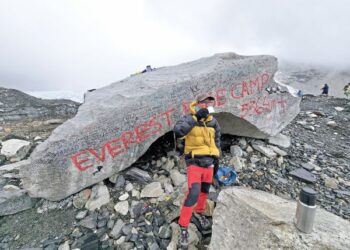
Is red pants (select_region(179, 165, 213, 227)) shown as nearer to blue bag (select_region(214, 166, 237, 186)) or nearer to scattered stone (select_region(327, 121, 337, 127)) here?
blue bag (select_region(214, 166, 237, 186))

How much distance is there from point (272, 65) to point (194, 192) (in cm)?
451

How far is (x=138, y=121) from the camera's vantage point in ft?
15.7

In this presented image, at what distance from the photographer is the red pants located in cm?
373

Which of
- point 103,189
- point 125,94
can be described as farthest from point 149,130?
point 103,189

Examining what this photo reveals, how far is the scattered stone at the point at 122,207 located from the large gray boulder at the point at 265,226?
1614mm

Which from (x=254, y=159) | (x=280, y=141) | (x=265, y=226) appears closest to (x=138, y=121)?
(x=265, y=226)

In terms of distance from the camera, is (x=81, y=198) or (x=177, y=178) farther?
(x=177, y=178)

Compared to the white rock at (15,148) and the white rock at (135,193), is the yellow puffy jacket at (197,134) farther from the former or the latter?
the white rock at (15,148)

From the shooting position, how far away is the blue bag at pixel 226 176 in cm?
491

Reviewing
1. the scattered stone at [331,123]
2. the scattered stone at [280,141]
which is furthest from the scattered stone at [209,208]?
the scattered stone at [331,123]

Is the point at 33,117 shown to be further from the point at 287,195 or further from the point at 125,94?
the point at 287,195

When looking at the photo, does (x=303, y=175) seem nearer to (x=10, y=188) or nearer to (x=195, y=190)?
(x=195, y=190)

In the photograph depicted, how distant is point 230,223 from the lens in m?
3.40

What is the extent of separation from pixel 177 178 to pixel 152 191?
614 mm
